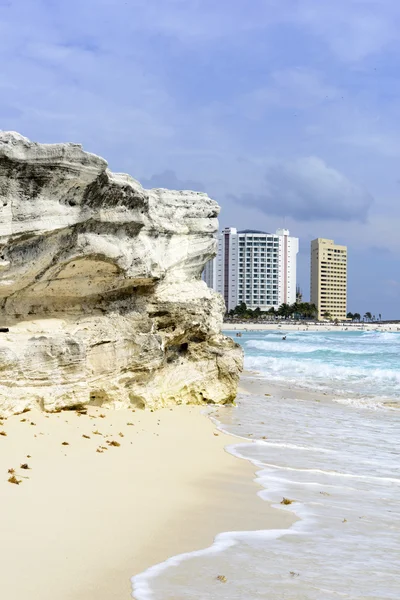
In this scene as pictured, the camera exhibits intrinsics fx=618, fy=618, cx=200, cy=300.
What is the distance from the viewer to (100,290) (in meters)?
11.2

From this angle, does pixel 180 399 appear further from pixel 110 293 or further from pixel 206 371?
pixel 110 293

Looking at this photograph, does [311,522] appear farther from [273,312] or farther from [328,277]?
[328,277]

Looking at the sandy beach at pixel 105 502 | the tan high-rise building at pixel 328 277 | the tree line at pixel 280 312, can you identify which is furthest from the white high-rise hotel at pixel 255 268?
the sandy beach at pixel 105 502

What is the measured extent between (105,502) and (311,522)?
5.84ft

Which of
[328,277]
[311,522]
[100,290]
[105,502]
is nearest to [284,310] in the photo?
[328,277]

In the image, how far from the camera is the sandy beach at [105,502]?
3.86m

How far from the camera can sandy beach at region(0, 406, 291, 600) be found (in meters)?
3.86

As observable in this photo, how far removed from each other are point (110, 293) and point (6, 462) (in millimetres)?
5537

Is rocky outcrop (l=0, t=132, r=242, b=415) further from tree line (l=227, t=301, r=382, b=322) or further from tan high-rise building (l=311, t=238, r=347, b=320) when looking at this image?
tan high-rise building (l=311, t=238, r=347, b=320)

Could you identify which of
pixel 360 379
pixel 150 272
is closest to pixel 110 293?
pixel 150 272

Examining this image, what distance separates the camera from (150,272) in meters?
11.6

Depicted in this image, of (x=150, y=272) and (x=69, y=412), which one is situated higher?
(x=150, y=272)

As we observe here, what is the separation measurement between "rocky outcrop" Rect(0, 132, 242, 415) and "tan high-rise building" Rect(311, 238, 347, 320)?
567 ft

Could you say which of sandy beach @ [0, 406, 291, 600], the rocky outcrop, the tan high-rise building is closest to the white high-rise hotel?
the tan high-rise building
